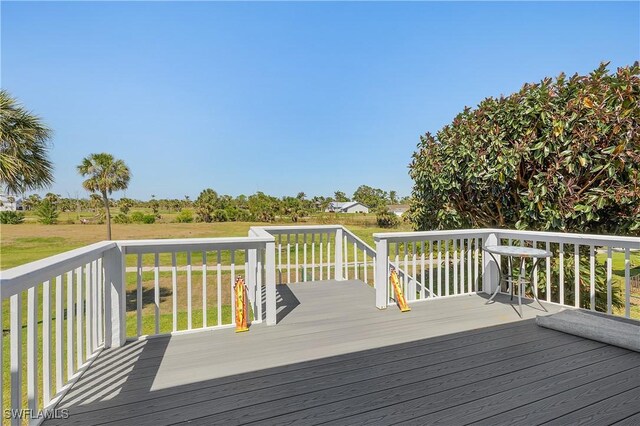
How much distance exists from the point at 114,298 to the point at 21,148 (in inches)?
271

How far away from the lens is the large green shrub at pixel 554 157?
3913 mm

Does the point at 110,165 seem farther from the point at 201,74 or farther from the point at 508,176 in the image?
the point at 508,176

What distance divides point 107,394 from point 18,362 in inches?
26.2

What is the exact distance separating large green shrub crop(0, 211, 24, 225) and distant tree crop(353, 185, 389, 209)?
41261 mm

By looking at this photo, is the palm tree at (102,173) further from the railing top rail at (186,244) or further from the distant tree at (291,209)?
the distant tree at (291,209)

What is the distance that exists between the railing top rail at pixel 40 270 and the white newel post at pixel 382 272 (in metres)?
2.70

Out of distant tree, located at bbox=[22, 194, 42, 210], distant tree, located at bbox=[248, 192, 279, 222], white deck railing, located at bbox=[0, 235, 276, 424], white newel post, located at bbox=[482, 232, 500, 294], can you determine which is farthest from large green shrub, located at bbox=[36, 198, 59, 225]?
white newel post, located at bbox=[482, 232, 500, 294]

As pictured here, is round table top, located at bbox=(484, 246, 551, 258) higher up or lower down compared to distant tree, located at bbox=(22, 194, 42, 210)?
lower down

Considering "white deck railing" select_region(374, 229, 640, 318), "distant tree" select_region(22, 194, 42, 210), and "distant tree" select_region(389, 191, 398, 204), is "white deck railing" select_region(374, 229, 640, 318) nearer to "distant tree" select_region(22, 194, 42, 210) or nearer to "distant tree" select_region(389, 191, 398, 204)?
"distant tree" select_region(22, 194, 42, 210)

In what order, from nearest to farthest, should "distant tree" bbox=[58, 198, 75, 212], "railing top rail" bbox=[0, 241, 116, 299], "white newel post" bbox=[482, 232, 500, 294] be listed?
"railing top rail" bbox=[0, 241, 116, 299] → "white newel post" bbox=[482, 232, 500, 294] → "distant tree" bbox=[58, 198, 75, 212]

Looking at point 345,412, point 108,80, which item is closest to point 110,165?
point 108,80

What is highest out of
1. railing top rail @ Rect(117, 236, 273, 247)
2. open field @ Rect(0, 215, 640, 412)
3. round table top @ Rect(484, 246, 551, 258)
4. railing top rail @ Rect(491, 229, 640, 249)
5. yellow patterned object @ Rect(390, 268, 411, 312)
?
railing top rail @ Rect(117, 236, 273, 247)

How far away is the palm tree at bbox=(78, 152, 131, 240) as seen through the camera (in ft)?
51.5

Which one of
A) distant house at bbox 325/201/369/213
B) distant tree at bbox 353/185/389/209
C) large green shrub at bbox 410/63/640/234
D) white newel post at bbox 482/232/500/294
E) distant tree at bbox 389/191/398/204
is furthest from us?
distant tree at bbox 389/191/398/204
